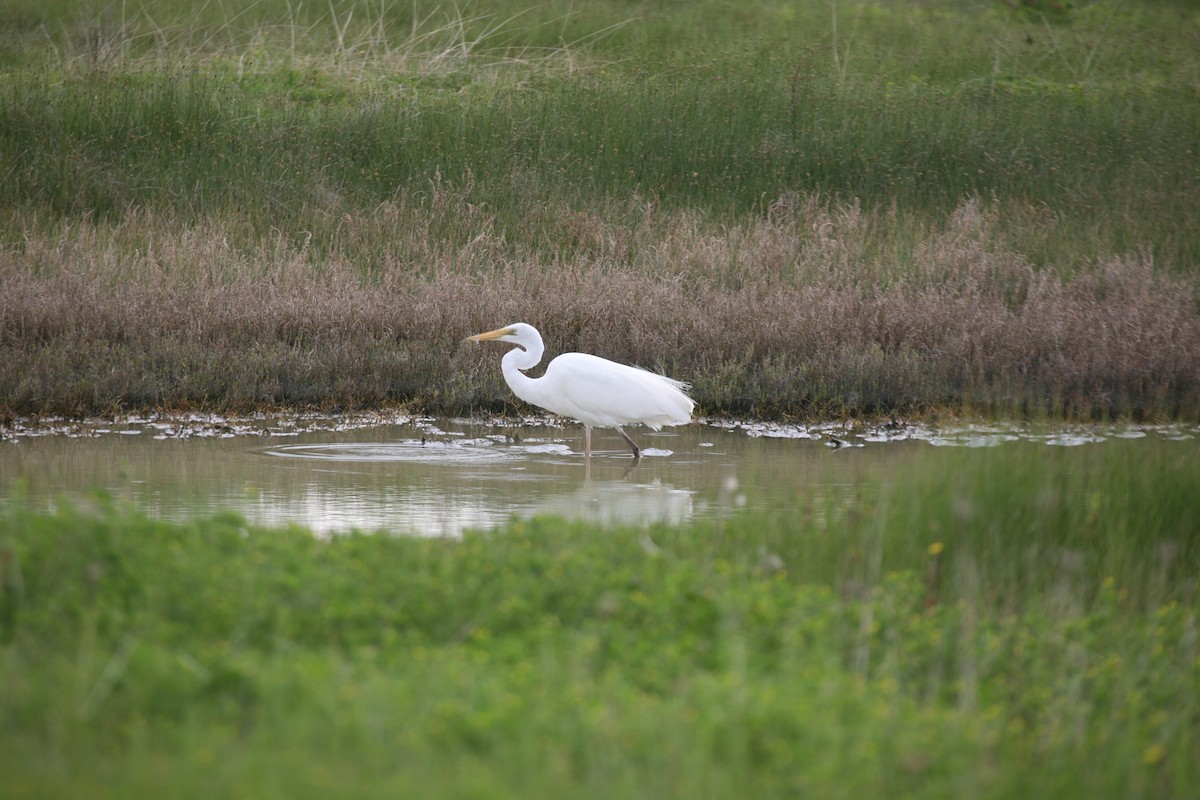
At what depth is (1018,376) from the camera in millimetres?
10039

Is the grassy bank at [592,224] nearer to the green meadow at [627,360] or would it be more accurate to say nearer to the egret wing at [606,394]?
the green meadow at [627,360]

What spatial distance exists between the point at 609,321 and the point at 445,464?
3252 millimetres

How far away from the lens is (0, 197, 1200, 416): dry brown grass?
32.1 ft

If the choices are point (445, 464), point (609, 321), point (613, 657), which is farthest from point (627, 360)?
point (613, 657)

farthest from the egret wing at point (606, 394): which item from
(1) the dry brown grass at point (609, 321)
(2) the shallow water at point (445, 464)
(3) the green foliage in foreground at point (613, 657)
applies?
(3) the green foliage in foreground at point (613, 657)

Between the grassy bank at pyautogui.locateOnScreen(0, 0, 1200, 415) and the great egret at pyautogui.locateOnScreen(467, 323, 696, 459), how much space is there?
1.16 m

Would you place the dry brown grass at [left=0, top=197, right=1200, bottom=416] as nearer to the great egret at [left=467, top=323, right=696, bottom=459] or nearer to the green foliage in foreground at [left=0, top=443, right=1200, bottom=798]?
the great egret at [left=467, top=323, right=696, bottom=459]

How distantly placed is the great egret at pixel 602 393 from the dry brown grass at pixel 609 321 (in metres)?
1.13

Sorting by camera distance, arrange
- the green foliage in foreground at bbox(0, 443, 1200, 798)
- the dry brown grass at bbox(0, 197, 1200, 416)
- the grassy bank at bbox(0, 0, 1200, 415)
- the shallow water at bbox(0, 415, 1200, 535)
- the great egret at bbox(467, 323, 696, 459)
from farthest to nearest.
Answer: the grassy bank at bbox(0, 0, 1200, 415) → the dry brown grass at bbox(0, 197, 1200, 416) → the great egret at bbox(467, 323, 696, 459) → the shallow water at bbox(0, 415, 1200, 535) → the green foliage in foreground at bbox(0, 443, 1200, 798)

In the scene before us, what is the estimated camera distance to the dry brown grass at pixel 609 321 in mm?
9789

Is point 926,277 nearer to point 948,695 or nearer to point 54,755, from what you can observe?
point 948,695

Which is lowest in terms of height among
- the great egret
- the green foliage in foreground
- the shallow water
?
the shallow water

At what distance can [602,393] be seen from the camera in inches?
337

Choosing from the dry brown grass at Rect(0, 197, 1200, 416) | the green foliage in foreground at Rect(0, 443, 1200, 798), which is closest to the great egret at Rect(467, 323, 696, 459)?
the dry brown grass at Rect(0, 197, 1200, 416)
